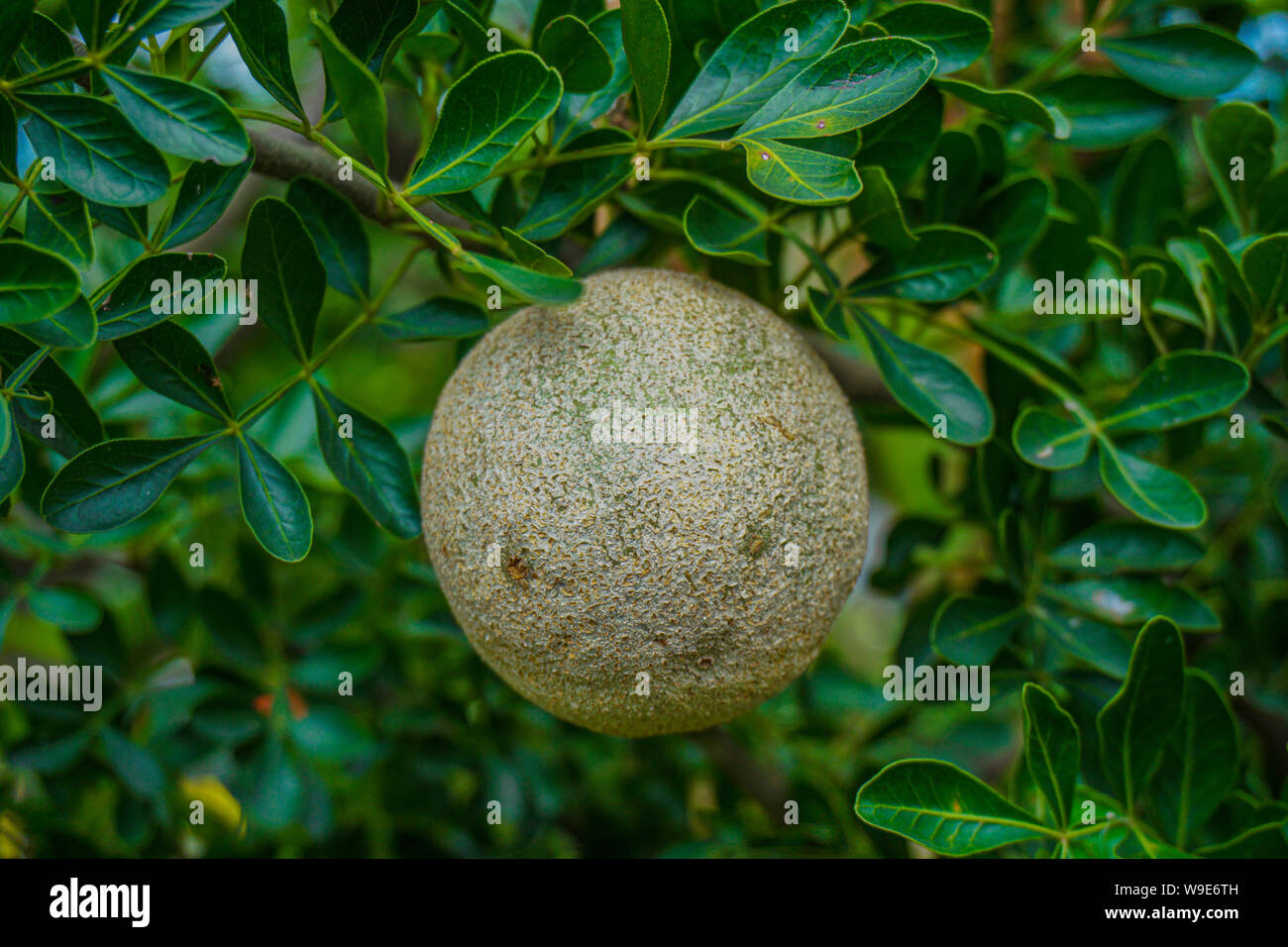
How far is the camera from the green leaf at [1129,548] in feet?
3.42

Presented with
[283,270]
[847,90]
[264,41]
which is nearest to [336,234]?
[283,270]

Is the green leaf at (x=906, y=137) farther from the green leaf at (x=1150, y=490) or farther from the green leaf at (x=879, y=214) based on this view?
the green leaf at (x=1150, y=490)

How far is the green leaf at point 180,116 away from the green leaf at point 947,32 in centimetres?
54

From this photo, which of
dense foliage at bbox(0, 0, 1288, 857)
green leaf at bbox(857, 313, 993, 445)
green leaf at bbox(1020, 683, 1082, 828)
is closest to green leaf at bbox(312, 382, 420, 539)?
dense foliage at bbox(0, 0, 1288, 857)

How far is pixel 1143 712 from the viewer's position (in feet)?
2.88

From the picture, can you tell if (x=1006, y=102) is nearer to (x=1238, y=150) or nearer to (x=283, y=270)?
(x=1238, y=150)

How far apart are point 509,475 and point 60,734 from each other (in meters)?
0.86

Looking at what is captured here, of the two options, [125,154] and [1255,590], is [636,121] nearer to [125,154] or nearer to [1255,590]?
[125,154]

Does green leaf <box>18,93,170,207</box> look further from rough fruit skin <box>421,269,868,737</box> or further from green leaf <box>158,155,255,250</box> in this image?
rough fruit skin <box>421,269,868,737</box>

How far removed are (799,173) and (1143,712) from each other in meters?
0.55

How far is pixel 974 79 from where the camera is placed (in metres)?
1.22
